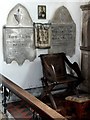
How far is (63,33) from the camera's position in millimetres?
4359

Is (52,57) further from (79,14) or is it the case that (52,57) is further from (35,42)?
(79,14)

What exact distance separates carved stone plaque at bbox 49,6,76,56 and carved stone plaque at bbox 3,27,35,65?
0.43 metres

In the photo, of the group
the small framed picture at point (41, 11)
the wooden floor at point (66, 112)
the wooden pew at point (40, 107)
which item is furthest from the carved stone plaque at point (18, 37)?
the wooden pew at point (40, 107)

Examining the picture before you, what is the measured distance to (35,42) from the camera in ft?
13.2

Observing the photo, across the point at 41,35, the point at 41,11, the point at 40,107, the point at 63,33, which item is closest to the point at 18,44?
the point at 41,35

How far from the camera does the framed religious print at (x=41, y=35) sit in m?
4.02

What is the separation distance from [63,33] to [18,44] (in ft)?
3.03

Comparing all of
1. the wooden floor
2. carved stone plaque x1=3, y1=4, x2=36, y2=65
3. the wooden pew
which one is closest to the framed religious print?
carved stone plaque x1=3, y1=4, x2=36, y2=65

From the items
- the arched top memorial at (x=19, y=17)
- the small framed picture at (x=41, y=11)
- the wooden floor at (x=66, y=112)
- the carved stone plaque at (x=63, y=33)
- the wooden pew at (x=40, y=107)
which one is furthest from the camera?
the carved stone plaque at (x=63, y=33)

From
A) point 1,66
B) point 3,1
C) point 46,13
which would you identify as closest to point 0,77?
point 1,66

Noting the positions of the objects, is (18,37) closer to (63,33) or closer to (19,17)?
(19,17)

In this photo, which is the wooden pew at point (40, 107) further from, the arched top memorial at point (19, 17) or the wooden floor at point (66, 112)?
the arched top memorial at point (19, 17)

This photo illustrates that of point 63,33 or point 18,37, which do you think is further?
point 63,33

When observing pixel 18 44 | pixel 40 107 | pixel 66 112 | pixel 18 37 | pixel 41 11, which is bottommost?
pixel 66 112
